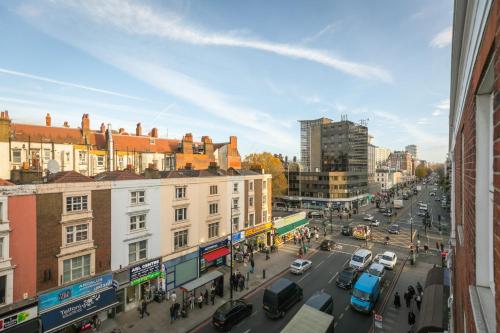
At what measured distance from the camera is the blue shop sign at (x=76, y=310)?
15604 millimetres

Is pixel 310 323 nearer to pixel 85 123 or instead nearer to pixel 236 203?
pixel 236 203

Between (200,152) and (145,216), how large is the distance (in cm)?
3352

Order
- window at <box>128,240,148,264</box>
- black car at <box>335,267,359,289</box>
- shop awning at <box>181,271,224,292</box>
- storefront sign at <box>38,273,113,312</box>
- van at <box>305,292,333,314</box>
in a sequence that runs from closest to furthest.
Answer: storefront sign at <box>38,273,113,312</box>, van at <box>305,292,333,314</box>, shop awning at <box>181,271,224,292</box>, window at <box>128,240,148,264</box>, black car at <box>335,267,359,289</box>

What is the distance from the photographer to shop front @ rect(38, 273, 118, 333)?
15.6 m

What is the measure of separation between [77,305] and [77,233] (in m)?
4.38

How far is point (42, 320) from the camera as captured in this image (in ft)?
50.4

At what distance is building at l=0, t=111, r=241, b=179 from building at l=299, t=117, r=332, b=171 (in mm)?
32653

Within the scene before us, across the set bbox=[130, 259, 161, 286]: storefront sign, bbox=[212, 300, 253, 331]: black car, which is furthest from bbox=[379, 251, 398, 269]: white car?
bbox=[130, 259, 161, 286]: storefront sign

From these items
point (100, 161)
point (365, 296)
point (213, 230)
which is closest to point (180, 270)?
point (213, 230)

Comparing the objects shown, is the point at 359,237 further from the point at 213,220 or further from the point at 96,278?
the point at 96,278

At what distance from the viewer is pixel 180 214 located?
2464 centimetres

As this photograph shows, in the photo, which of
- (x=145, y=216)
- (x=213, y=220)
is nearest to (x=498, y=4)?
(x=145, y=216)

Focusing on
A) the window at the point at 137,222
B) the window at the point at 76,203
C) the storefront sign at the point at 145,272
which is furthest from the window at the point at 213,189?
the window at the point at 76,203

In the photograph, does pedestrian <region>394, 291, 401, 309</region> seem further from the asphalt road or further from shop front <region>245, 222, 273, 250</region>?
shop front <region>245, 222, 273, 250</region>
